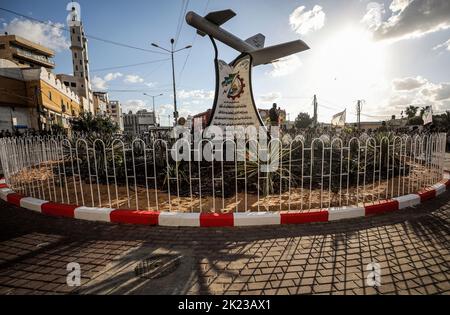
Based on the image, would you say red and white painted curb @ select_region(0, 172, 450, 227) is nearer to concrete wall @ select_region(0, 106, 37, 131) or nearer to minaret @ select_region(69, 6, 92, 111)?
concrete wall @ select_region(0, 106, 37, 131)

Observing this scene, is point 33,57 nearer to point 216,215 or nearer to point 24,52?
point 24,52

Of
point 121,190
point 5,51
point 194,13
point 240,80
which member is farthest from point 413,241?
point 5,51

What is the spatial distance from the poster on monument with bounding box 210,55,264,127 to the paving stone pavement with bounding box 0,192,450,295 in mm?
5978

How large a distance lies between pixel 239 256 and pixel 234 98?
736cm

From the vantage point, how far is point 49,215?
16.4ft

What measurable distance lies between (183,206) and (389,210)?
163 inches

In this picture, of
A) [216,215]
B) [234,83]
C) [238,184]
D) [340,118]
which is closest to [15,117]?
[234,83]

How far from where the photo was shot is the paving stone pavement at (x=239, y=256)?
2602 millimetres

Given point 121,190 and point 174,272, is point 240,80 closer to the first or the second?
point 121,190

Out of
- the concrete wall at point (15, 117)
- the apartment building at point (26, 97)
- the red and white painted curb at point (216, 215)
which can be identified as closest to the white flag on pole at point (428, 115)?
the red and white painted curb at point (216, 215)

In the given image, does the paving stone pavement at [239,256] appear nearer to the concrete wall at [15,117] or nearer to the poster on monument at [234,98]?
the poster on monument at [234,98]

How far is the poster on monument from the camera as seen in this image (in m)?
9.55

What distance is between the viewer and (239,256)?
3.23 meters

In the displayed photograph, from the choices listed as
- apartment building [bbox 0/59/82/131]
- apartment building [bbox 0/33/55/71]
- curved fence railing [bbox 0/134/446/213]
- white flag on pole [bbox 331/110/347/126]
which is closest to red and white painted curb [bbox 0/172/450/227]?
curved fence railing [bbox 0/134/446/213]
